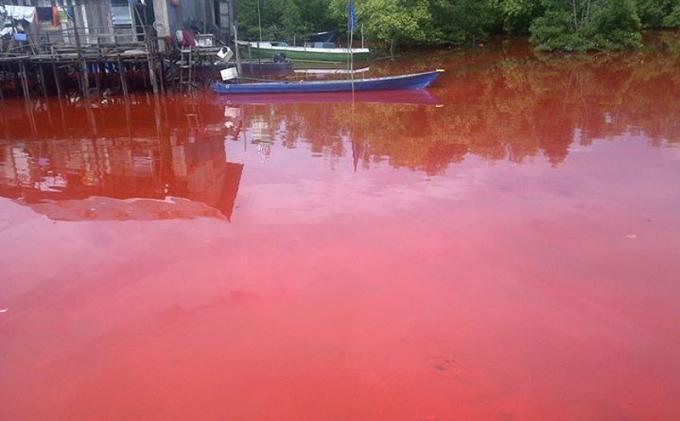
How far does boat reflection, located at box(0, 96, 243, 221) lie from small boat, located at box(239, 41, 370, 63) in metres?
12.4

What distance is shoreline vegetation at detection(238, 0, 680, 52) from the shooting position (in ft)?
87.9

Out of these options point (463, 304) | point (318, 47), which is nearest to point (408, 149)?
point (463, 304)

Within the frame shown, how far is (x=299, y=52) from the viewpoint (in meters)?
27.4

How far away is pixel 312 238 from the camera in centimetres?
768

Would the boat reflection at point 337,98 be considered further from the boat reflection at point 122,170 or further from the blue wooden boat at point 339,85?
the boat reflection at point 122,170

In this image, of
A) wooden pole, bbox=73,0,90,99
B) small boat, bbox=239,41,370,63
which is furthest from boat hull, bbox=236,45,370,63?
wooden pole, bbox=73,0,90,99

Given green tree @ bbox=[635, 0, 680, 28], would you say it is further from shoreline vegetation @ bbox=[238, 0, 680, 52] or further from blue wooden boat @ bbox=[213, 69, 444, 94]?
blue wooden boat @ bbox=[213, 69, 444, 94]

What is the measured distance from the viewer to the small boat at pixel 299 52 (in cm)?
2659

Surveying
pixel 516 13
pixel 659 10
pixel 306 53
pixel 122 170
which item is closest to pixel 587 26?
pixel 516 13

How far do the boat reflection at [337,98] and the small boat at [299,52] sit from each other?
7352mm

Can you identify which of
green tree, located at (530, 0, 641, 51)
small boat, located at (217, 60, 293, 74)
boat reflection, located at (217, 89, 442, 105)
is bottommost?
boat reflection, located at (217, 89, 442, 105)

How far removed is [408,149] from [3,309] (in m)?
8.33

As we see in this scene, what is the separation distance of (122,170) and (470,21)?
2508cm

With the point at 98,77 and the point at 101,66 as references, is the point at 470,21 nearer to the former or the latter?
the point at 101,66
